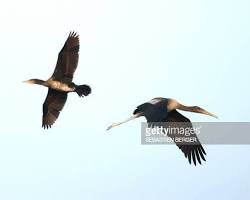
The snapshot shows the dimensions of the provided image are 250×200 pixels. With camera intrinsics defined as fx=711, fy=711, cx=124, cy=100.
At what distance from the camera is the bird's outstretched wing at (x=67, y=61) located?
23750 mm

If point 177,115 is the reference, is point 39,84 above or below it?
above

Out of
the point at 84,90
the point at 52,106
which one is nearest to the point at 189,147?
the point at 84,90

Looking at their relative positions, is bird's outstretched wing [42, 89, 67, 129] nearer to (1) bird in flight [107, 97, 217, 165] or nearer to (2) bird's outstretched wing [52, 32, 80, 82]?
(2) bird's outstretched wing [52, 32, 80, 82]

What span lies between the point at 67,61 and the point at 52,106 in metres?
2.07

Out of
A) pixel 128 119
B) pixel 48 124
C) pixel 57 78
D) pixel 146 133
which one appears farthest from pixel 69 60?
pixel 128 119

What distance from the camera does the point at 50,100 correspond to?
24.9m

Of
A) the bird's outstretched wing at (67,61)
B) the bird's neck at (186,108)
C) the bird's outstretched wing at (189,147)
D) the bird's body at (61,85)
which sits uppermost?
the bird's outstretched wing at (67,61)

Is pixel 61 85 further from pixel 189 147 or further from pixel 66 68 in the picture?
pixel 189 147

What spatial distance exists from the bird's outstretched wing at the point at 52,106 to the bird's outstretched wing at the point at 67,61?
106 cm

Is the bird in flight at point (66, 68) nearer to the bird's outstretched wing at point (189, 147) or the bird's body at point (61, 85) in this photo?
the bird's body at point (61, 85)

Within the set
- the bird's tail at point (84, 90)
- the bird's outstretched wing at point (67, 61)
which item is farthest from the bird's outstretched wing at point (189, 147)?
the bird's outstretched wing at point (67, 61)

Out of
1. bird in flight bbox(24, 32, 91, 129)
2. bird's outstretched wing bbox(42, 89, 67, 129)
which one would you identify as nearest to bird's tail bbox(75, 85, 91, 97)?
bird in flight bbox(24, 32, 91, 129)

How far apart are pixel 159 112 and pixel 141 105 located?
61cm

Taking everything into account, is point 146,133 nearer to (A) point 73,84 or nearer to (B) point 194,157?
(B) point 194,157
